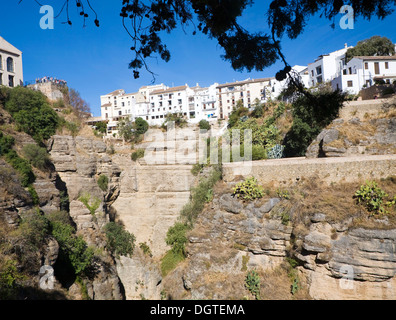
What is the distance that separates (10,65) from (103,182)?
16338 mm

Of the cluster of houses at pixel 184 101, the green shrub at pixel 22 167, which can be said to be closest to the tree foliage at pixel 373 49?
the cluster of houses at pixel 184 101

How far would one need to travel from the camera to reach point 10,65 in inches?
1150

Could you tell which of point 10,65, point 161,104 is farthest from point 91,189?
point 161,104

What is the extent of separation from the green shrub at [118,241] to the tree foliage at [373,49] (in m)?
28.4

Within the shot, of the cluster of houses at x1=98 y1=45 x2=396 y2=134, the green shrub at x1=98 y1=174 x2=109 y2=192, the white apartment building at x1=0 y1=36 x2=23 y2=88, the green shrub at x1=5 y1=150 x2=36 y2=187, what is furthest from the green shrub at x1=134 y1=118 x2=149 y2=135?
the green shrub at x1=5 y1=150 x2=36 y2=187

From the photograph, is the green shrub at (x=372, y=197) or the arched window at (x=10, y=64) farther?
the arched window at (x=10, y=64)

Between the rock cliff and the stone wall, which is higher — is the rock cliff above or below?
below

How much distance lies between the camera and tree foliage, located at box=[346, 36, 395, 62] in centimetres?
3202

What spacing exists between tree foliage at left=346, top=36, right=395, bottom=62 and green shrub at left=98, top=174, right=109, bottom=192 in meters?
27.3

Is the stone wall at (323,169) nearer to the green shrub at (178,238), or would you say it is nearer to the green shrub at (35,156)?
the green shrub at (178,238)

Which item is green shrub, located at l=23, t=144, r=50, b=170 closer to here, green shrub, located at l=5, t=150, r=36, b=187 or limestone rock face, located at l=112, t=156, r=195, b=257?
green shrub, located at l=5, t=150, r=36, b=187

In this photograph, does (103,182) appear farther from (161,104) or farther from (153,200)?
(161,104)

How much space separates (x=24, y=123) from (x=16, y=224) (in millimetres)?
11973

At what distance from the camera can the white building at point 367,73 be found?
1076 inches
